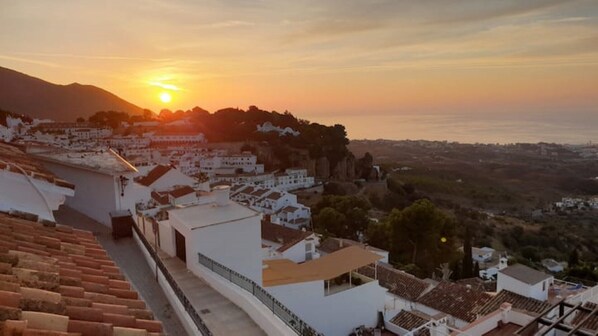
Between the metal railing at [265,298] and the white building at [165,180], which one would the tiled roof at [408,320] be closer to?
the metal railing at [265,298]

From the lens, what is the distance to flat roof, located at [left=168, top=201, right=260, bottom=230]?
954 centimetres

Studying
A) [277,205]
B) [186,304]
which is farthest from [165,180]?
[186,304]

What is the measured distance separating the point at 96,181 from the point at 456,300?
13.6 meters

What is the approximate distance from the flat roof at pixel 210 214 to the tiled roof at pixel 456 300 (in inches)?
394

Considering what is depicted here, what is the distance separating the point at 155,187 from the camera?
26.6m

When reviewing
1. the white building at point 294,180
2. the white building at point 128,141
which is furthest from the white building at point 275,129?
the white building at point 128,141

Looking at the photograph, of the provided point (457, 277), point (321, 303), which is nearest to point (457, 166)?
point (457, 277)

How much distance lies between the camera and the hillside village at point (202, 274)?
10.9 feet

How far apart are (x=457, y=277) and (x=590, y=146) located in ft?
433

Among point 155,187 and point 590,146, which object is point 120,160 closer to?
point 155,187

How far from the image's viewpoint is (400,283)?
19.2 meters

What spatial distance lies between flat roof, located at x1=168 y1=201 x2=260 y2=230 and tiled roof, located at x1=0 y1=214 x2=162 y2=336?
471cm

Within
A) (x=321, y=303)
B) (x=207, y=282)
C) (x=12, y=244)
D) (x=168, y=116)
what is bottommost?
(x=321, y=303)

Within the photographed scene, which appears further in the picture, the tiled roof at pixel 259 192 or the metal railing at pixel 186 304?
the tiled roof at pixel 259 192
